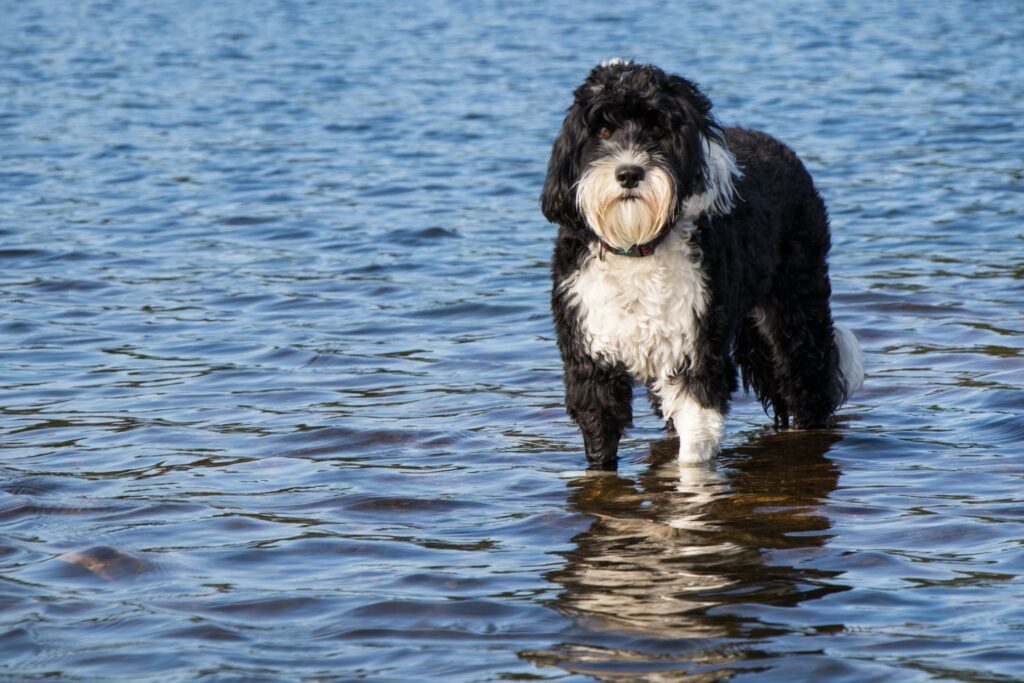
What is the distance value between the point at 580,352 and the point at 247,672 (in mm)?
2162

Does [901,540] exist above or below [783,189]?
below

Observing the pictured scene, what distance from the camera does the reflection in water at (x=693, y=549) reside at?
4.90 meters

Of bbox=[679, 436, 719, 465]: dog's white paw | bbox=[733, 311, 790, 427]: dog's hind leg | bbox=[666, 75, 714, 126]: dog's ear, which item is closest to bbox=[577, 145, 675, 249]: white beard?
bbox=[666, 75, 714, 126]: dog's ear

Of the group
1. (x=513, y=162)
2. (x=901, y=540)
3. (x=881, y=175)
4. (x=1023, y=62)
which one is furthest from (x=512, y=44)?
(x=901, y=540)

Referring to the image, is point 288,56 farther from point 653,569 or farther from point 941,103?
point 653,569

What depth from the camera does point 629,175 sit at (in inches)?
221

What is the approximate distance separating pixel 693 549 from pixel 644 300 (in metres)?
0.98

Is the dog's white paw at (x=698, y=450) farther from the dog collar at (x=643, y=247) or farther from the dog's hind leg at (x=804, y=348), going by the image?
the dog's hind leg at (x=804, y=348)

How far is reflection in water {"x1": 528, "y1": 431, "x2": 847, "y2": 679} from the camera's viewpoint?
4902mm

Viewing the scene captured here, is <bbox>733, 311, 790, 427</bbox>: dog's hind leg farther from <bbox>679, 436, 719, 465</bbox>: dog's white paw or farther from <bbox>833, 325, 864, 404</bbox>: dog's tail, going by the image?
<bbox>679, 436, 719, 465</bbox>: dog's white paw

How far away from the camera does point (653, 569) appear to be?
5512mm

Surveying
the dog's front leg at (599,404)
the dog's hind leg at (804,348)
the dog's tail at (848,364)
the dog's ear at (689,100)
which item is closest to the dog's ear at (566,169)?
the dog's ear at (689,100)

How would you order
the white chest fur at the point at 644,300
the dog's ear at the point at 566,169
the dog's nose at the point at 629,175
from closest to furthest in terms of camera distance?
the dog's nose at the point at 629,175
the dog's ear at the point at 566,169
the white chest fur at the point at 644,300

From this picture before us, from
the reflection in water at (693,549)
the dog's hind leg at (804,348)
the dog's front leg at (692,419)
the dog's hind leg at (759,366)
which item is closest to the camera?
the reflection in water at (693,549)
